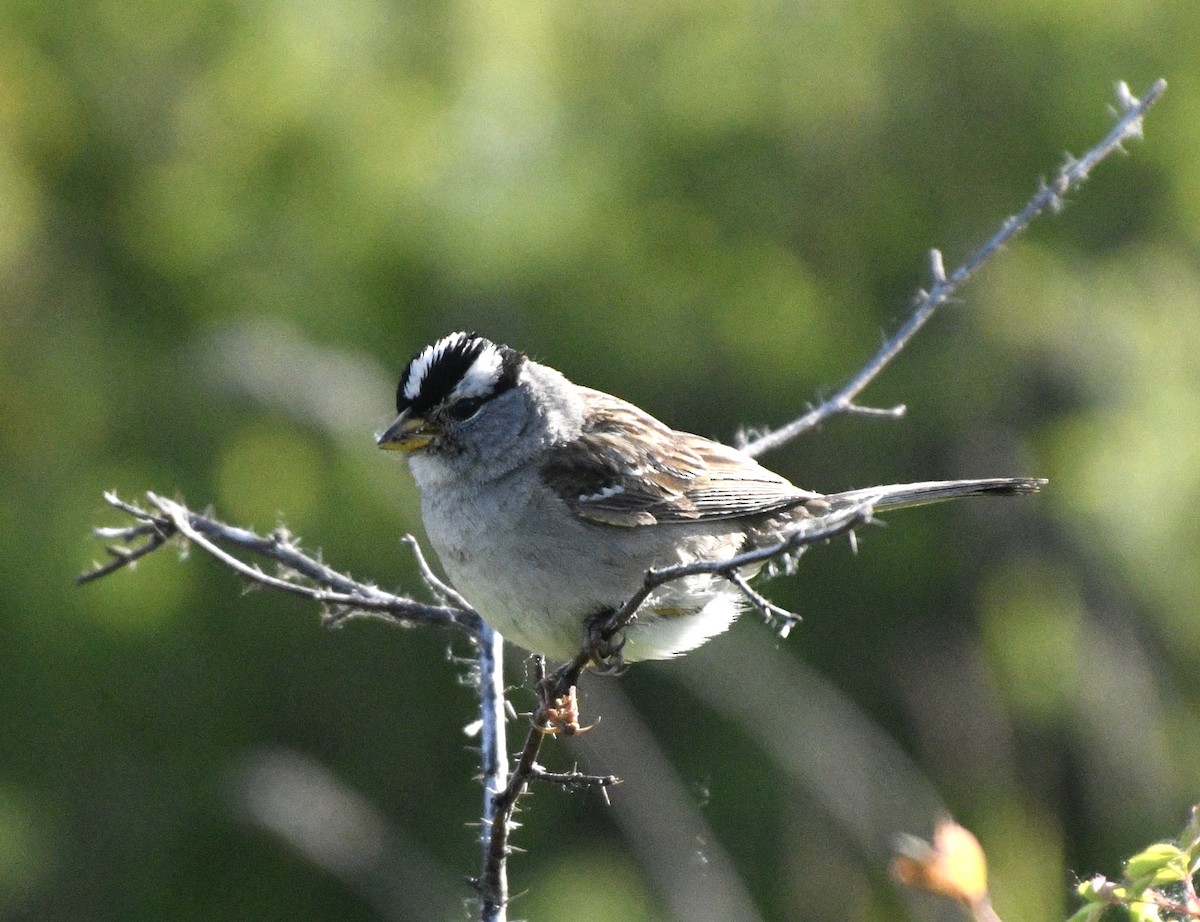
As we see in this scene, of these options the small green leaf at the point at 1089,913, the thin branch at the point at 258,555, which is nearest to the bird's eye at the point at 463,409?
the thin branch at the point at 258,555

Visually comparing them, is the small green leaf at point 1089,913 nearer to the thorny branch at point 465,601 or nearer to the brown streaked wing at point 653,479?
the thorny branch at point 465,601

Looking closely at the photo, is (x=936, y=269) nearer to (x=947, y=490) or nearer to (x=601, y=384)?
(x=947, y=490)

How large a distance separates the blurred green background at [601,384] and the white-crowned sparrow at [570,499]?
8.29ft

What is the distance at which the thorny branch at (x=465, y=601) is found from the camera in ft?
6.69

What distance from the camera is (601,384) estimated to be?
6.46 meters

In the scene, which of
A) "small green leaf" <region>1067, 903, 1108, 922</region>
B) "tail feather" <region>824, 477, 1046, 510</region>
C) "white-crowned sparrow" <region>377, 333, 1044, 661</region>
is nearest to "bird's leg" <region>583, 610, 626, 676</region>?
"white-crowned sparrow" <region>377, 333, 1044, 661</region>

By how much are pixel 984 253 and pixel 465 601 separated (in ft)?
3.93

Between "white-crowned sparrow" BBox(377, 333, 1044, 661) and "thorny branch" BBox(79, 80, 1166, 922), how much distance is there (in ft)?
0.34

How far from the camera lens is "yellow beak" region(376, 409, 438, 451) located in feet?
10.4

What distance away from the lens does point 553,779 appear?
2289mm

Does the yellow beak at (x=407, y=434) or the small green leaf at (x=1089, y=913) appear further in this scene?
the yellow beak at (x=407, y=434)

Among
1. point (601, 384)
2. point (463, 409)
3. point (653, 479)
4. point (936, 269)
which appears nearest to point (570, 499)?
point (653, 479)

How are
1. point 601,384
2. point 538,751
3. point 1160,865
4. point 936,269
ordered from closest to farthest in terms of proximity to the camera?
point 1160,865 → point 538,751 → point 936,269 → point 601,384

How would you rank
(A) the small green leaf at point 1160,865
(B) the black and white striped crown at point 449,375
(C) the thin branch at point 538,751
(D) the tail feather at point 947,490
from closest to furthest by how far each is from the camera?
(A) the small green leaf at point 1160,865, (C) the thin branch at point 538,751, (D) the tail feather at point 947,490, (B) the black and white striped crown at point 449,375
